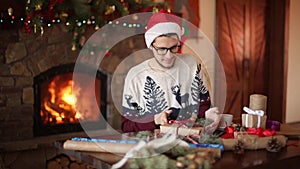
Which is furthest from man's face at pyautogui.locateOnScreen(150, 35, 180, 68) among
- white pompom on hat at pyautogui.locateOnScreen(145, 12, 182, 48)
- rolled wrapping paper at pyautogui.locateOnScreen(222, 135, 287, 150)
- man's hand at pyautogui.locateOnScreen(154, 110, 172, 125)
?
rolled wrapping paper at pyautogui.locateOnScreen(222, 135, 287, 150)

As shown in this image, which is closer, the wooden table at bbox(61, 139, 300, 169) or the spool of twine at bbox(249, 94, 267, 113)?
the wooden table at bbox(61, 139, 300, 169)

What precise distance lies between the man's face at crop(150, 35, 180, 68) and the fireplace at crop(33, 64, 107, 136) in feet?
5.56

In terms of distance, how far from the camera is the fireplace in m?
3.45

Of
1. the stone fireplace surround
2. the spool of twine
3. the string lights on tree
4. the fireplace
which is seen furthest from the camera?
the fireplace

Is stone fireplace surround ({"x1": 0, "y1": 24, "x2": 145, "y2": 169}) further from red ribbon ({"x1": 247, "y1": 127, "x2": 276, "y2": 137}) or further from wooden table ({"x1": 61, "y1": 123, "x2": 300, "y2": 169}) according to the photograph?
red ribbon ({"x1": 247, "y1": 127, "x2": 276, "y2": 137})

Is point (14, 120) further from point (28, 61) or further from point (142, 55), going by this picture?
point (142, 55)

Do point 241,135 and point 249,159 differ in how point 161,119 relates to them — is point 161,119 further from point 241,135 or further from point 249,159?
point 249,159

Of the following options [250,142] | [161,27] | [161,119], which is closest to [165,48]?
[161,27]

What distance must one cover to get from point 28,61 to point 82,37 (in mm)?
472

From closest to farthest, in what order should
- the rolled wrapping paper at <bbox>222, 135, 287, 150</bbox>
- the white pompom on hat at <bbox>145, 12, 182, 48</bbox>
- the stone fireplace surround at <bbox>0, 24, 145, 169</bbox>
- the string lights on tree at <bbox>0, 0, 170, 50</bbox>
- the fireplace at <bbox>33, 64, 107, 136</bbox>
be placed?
the rolled wrapping paper at <bbox>222, 135, 287, 150</bbox> < the white pompom on hat at <bbox>145, 12, 182, 48</bbox> < the string lights on tree at <bbox>0, 0, 170, 50</bbox> < the stone fireplace surround at <bbox>0, 24, 145, 169</bbox> < the fireplace at <bbox>33, 64, 107, 136</bbox>

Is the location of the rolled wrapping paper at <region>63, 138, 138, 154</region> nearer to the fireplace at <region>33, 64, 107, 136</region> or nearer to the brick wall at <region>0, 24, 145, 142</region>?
the brick wall at <region>0, 24, 145, 142</region>

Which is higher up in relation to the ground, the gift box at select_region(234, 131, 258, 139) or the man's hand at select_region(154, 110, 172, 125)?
the man's hand at select_region(154, 110, 172, 125)

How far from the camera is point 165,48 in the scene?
1.94m

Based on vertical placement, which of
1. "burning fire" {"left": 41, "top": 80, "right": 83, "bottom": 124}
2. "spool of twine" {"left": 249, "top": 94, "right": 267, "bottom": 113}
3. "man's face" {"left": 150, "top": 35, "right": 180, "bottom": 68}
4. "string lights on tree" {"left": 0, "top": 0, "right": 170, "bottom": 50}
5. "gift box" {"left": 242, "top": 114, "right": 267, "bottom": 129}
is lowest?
"burning fire" {"left": 41, "top": 80, "right": 83, "bottom": 124}
